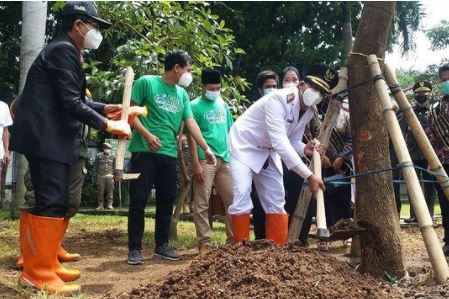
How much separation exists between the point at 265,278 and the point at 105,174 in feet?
33.3

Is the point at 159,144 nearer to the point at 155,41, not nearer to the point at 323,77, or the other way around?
the point at 323,77

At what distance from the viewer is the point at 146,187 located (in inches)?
193

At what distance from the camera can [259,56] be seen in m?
19.7

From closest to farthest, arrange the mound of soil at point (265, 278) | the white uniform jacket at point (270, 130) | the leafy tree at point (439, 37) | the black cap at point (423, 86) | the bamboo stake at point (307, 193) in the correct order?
the mound of soil at point (265, 278)
the bamboo stake at point (307, 193)
the white uniform jacket at point (270, 130)
the black cap at point (423, 86)
the leafy tree at point (439, 37)

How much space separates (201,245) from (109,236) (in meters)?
1.82

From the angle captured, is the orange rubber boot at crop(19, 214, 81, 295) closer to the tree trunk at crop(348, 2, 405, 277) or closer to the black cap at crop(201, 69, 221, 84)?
the tree trunk at crop(348, 2, 405, 277)

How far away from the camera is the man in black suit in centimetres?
372

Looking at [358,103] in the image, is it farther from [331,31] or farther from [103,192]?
[331,31]

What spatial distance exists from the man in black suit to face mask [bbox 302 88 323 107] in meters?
1.41

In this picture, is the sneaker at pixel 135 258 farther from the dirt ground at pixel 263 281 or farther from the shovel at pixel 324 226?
the shovel at pixel 324 226

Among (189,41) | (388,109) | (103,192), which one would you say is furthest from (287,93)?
(103,192)

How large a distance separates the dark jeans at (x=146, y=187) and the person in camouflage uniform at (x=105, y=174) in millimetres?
7852

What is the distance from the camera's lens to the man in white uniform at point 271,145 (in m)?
4.30

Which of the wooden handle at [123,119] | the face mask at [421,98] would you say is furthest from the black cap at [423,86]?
the wooden handle at [123,119]
